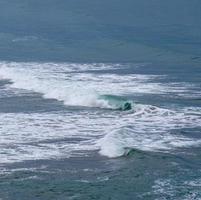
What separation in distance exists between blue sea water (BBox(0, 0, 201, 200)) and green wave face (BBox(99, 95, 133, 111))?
0.34 feet

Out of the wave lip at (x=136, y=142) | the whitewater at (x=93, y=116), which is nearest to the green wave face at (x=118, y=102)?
the whitewater at (x=93, y=116)

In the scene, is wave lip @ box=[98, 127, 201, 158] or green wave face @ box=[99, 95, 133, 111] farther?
green wave face @ box=[99, 95, 133, 111]

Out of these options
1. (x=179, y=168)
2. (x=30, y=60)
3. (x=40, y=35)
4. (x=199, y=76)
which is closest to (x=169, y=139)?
(x=179, y=168)

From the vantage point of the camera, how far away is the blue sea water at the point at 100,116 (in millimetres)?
27877

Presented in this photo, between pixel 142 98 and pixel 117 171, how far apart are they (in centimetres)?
1704

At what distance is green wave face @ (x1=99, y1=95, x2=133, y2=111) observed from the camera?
4255 centimetres

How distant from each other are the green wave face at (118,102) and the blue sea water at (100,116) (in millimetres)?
105

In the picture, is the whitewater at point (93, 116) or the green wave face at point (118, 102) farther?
the green wave face at point (118, 102)

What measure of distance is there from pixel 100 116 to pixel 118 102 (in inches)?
123

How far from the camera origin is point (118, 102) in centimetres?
4350

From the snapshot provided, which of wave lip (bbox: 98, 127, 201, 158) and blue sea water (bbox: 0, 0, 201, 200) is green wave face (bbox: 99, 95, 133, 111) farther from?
wave lip (bbox: 98, 127, 201, 158)

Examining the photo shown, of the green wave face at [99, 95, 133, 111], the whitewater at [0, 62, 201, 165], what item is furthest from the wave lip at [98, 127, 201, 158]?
the green wave face at [99, 95, 133, 111]

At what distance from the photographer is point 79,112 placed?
41781 millimetres

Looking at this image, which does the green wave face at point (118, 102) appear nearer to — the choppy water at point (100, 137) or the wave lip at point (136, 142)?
the choppy water at point (100, 137)
